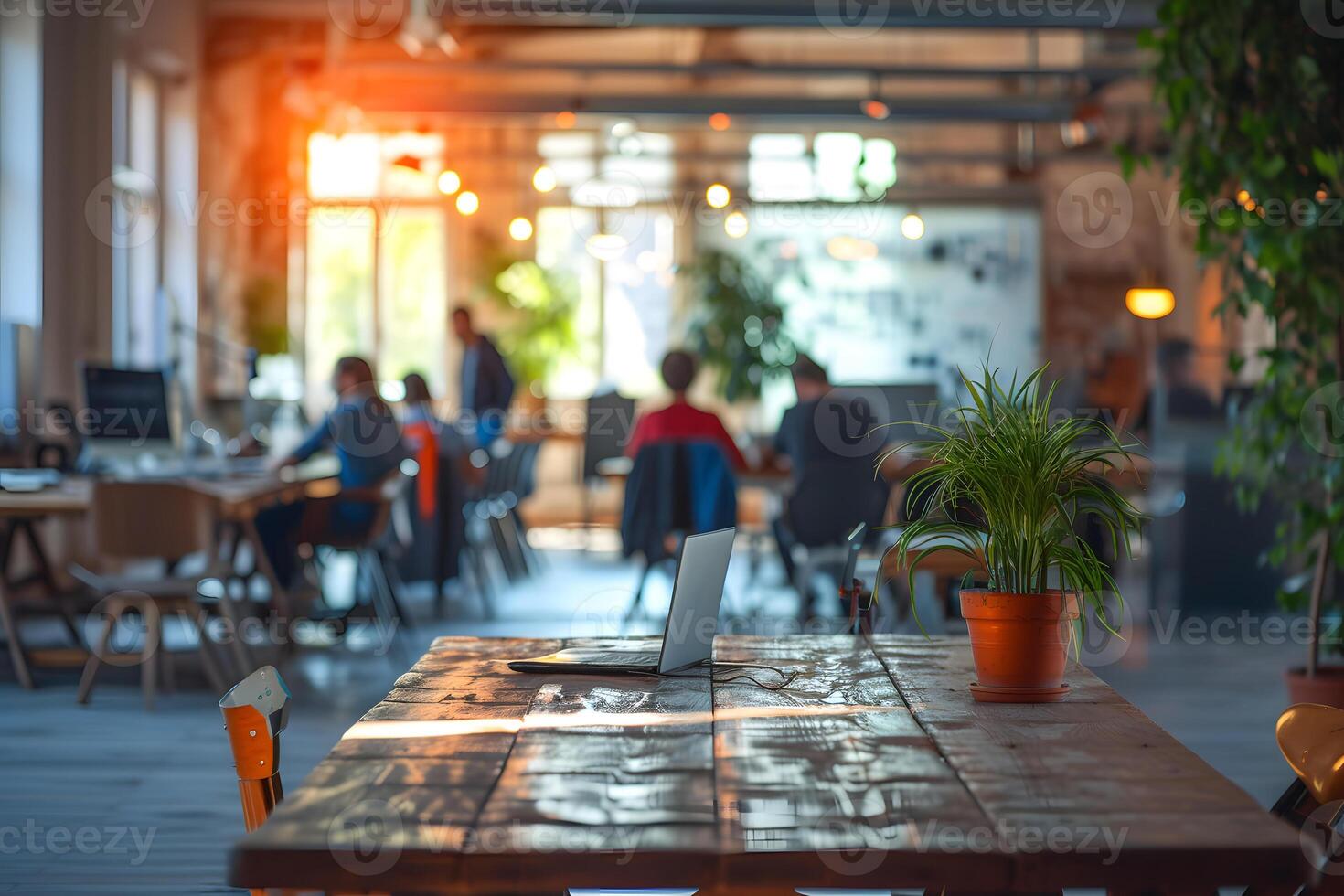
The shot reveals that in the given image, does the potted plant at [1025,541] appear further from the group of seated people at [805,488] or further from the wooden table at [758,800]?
the group of seated people at [805,488]

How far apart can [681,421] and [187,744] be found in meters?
2.63

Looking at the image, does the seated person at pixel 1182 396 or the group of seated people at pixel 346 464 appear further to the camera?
the seated person at pixel 1182 396

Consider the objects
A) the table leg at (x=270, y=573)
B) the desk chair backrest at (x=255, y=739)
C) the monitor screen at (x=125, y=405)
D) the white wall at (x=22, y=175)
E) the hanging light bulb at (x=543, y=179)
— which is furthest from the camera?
the hanging light bulb at (x=543, y=179)

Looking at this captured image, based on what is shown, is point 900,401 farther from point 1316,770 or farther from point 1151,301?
point 1151,301

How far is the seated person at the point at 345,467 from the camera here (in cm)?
595

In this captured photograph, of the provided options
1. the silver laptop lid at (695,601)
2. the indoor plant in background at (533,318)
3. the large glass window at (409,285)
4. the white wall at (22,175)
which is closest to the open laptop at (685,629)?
the silver laptop lid at (695,601)

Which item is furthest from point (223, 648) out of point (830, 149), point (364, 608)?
point (830, 149)

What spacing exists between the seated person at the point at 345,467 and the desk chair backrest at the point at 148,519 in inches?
34.2

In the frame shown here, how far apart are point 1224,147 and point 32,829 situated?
3.95 metres

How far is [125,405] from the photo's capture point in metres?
5.86

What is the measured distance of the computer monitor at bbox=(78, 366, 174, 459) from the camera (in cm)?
582

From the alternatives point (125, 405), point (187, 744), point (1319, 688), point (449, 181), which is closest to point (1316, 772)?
point (1319, 688)

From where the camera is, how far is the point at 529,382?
12969 mm

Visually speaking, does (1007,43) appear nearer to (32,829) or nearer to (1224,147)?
(1224,147)
